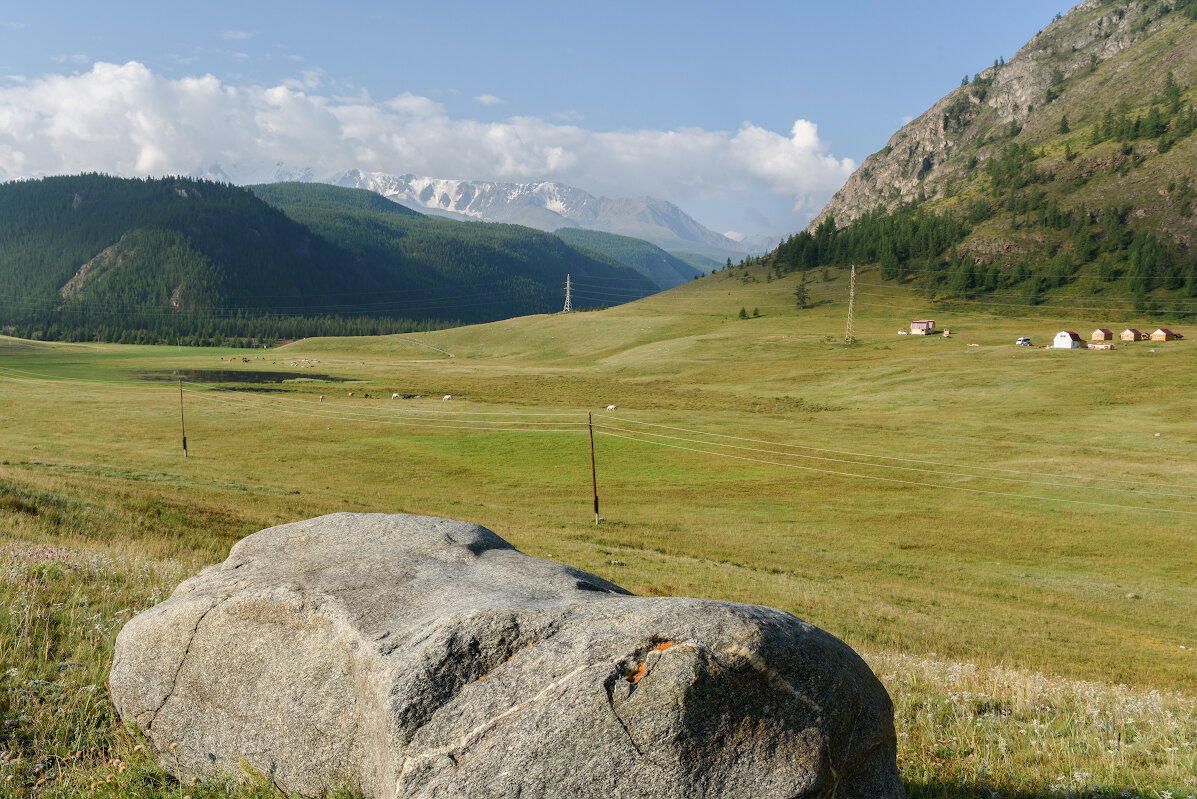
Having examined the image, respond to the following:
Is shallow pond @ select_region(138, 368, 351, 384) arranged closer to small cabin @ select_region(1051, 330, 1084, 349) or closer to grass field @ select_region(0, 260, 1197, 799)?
grass field @ select_region(0, 260, 1197, 799)

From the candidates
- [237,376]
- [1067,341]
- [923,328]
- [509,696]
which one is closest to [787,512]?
[509,696]

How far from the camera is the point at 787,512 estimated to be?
45.1 m

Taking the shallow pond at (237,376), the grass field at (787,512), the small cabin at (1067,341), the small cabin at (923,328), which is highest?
the small cabin at (923,328)

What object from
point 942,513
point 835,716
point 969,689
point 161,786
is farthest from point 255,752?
point 942,513

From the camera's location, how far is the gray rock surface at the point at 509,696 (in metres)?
5.20

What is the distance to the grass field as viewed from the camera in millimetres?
8812

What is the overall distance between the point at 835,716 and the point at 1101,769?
451 cm

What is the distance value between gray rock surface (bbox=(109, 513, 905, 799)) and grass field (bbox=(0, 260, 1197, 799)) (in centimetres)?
83

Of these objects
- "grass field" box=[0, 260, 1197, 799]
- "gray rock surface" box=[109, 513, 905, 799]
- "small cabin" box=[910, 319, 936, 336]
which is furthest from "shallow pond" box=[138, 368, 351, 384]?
"gray rock surface" box=[109, 513, 905, 799]

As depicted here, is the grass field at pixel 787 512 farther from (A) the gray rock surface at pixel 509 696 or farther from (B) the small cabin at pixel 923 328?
(B) the small cabin at pixel 923 328

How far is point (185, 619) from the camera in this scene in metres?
7.39

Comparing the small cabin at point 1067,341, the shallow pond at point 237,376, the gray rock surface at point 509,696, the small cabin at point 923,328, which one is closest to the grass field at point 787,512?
the gray rock surface at point 509,696

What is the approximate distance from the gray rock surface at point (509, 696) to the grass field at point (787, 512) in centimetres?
83

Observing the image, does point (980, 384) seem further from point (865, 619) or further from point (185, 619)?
point (185, 619)
